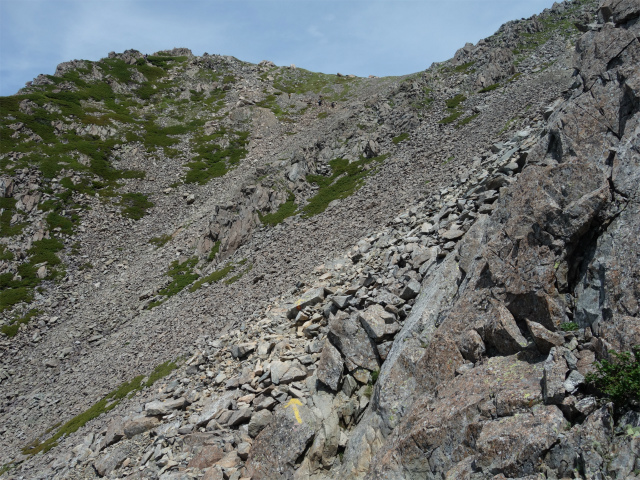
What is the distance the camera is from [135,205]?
218ft

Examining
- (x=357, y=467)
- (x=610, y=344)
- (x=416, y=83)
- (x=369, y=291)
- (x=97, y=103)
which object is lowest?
(x=357, y=467)

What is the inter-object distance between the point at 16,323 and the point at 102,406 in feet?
94.5

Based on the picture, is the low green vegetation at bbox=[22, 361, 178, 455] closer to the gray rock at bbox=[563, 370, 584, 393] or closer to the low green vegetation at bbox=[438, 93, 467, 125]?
the gray rock at bbox=[563, 370, 584, 393]

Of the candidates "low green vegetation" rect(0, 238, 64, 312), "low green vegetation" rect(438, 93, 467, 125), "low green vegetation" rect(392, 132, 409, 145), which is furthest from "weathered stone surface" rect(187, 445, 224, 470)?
"low green vegetation" rect(0, 238, 64, 312)

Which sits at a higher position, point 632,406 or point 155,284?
point 155,284

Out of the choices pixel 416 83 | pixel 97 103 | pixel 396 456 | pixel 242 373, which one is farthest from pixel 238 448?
pixel 97 103

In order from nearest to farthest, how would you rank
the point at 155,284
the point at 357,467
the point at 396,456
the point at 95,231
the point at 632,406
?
the point at 632,406 → the point at 396,456 → the point at 357,467 → the point at 155,284 → the point at 95,231

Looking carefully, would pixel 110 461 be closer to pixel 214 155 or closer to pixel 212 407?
pixel 212 407

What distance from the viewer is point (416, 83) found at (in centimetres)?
6253

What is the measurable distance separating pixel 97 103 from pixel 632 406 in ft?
373

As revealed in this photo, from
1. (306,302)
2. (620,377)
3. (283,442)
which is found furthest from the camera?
(306,302)

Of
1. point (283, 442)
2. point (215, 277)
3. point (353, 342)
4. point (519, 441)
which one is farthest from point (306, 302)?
point (215, 277)

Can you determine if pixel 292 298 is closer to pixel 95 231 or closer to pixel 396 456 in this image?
pixel 396 456

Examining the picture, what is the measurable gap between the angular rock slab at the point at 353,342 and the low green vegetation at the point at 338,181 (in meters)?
26.1
